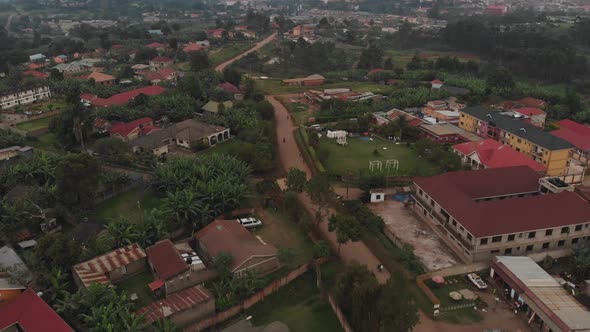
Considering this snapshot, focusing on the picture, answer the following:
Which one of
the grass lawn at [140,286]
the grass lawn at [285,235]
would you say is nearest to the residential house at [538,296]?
the grass lawn at [285,235]

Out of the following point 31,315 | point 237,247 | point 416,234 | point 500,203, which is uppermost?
point 500,203

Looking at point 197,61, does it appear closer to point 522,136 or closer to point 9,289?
point 522,136

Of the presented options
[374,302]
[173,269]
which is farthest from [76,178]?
[374,302]

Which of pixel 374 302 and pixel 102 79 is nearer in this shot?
pixel 374 302

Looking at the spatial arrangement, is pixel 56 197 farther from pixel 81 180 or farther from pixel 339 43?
pixel 339 43

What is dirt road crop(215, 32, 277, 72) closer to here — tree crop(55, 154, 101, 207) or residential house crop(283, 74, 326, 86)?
residential house crop(283, 74, 326, 86)

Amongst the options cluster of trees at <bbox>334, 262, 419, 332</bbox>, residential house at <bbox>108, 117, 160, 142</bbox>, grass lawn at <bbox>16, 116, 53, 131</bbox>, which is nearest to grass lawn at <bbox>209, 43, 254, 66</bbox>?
grass lawn at <bbox>16, 116, 53, 131</bbox>

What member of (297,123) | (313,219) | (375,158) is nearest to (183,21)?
(297,123)
